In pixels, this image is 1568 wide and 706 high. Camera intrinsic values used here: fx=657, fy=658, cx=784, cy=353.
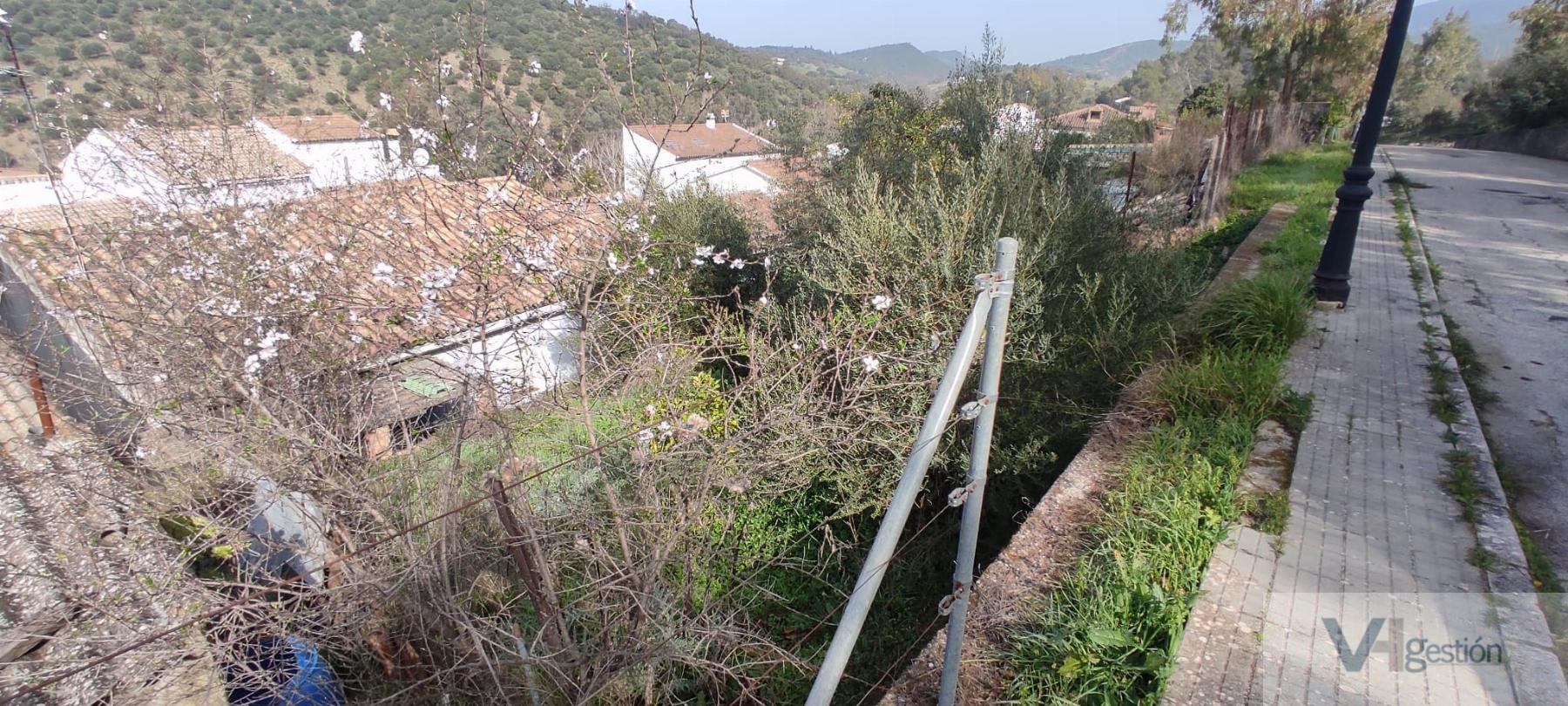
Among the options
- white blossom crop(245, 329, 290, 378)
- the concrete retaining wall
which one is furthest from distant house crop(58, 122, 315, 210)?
the concrete retaining wall

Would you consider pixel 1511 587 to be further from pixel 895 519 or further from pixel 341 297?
pixel 341 297

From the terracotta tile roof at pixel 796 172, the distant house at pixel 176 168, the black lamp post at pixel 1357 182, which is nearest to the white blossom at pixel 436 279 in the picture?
the distant house at pixel 176 168

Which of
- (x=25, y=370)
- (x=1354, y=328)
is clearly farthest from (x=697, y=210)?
(x=1354, y=328)

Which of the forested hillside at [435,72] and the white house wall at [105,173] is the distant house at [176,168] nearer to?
the white house wall at [105,173]

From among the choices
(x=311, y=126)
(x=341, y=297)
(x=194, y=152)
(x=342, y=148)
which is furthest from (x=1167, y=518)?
(x=311, y=126)

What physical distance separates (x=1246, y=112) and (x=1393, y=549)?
1532 cm

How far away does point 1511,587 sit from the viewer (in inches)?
104

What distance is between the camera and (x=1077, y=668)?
2363mm

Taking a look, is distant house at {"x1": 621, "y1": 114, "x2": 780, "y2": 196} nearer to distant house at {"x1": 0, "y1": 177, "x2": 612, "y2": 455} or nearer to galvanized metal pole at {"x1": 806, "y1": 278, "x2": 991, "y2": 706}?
distant house at {"x1": 0, "y1": 177, "x2": 612, "y2": 455}

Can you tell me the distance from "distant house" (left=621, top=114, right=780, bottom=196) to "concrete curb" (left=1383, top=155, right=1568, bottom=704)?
12.8ft

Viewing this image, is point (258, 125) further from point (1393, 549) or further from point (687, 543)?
point (1393, 549)

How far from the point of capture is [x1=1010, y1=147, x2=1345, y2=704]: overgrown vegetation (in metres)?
2.38

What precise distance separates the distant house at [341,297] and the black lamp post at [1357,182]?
242 inches

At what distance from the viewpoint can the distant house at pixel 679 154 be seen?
3873mm
